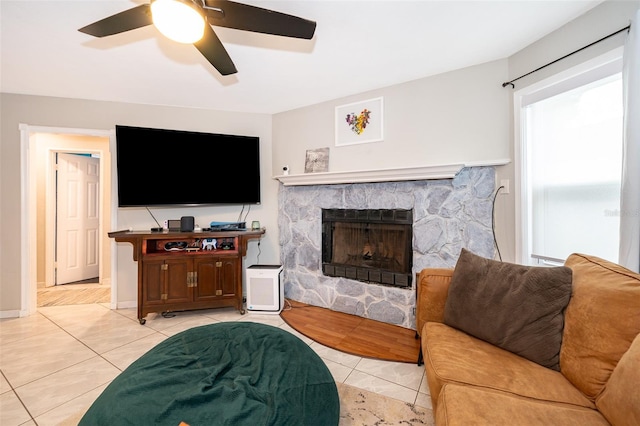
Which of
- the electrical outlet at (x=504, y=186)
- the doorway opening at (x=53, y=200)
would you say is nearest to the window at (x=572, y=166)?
the electrical outlet at (x=504, y=186)

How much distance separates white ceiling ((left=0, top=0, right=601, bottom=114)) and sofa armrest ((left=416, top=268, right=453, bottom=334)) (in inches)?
67.7

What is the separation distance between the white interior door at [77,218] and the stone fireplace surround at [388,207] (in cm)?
336

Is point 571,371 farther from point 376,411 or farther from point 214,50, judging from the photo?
point 214,50

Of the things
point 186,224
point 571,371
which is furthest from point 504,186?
point 186,224

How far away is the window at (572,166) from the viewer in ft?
5.08

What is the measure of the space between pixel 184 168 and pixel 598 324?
11.2ft

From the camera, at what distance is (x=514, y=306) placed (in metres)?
1.34

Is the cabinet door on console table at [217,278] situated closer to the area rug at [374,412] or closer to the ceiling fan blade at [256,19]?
the area rug at [374,412]

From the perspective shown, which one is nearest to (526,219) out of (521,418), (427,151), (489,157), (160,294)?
(489,157)

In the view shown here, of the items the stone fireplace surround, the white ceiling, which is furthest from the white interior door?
the stone fireplace surround

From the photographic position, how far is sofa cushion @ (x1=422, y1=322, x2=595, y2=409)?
105cm

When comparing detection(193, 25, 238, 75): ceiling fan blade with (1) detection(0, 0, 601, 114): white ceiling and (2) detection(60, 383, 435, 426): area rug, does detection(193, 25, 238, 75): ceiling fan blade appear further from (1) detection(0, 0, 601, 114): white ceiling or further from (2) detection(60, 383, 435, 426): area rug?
(2) detection(60, 383, 435, 426): area rug

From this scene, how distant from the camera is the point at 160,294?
2658 mm

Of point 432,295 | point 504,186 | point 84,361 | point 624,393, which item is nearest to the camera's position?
point 624,393
